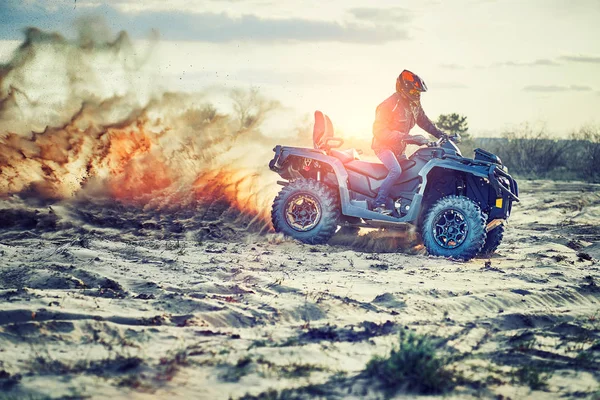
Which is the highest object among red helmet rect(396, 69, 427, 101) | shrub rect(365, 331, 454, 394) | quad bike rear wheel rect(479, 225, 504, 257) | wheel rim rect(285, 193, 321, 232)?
red helmet rect(396, 69, 427, 101)

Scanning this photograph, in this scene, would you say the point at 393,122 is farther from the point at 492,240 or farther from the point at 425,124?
the point at 492,240

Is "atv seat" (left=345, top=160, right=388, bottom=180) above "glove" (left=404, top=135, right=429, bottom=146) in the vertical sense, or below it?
below

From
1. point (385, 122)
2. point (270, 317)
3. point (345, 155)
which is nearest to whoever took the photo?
point (270, 317)

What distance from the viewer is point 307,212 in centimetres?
1097

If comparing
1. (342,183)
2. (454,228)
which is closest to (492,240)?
(454,228)

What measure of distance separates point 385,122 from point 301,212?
186 cm

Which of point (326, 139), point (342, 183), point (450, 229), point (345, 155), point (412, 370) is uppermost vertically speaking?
point (326, 139)

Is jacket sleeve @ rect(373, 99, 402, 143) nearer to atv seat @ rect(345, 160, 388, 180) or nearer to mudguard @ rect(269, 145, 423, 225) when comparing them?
atv seat @ rect(345, 160, 388, 180)

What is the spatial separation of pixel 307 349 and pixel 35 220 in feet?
23.9

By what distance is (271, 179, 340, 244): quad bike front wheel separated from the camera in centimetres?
1071

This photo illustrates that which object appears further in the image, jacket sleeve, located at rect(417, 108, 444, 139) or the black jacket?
jacket sleeve, located at rect(417, 108, 444, 139)

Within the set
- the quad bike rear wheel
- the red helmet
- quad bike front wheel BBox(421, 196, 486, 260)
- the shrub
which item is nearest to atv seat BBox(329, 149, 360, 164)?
the red helmet

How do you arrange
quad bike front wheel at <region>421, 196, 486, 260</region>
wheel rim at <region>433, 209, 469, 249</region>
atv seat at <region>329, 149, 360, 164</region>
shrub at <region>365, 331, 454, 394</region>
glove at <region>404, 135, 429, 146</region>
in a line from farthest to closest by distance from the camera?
atv seat at <region>329, 149, 360, 164</region> → glove at <region>404, 135, 429, 146</region> → wheel rim at <region>433, 209, 469, 249</region> → quad bike front wheel at <region>421, 196, 486, 260</region> → shrub at <region>365, 331, 454, 394</region>

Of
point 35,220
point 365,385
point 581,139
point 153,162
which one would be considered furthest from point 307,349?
point 581,139
